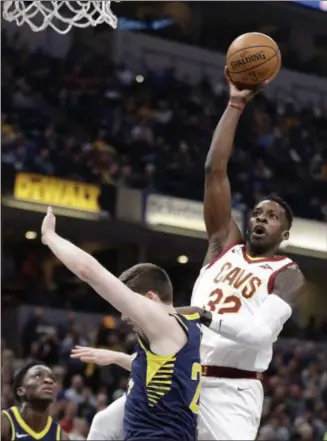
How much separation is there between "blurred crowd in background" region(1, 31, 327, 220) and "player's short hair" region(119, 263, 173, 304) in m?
12.4

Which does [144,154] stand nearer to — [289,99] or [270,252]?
[289,99]

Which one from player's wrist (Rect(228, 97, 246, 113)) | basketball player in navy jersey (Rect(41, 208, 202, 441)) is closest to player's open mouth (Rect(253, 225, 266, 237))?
player's wrist (Rect(228, 97, 246, 113))

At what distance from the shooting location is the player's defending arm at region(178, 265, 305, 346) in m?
5.43

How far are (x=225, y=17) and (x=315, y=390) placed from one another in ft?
32.9

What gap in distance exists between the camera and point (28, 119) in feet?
60.8

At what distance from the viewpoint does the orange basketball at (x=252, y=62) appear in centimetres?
661

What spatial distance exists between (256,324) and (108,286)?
102cm

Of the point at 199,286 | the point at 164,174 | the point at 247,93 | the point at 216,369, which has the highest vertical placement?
the point at 164,174

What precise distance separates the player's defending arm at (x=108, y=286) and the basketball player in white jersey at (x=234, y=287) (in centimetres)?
106

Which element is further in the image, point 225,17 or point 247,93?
point 225,17

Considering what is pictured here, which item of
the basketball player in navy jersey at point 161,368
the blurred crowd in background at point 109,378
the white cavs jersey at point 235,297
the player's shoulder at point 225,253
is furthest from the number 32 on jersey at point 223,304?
the blurred crowd in background at point 109,378

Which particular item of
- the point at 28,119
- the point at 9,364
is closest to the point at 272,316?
the point at 9,364

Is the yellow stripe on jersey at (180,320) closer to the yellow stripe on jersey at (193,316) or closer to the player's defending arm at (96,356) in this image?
the yellow stripe on jersey at (193,316)

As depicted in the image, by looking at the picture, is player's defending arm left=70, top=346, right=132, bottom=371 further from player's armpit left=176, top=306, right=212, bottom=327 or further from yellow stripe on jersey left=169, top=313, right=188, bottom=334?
yellow stripe on jersey left=169, top=313, right=188, bottom=334
